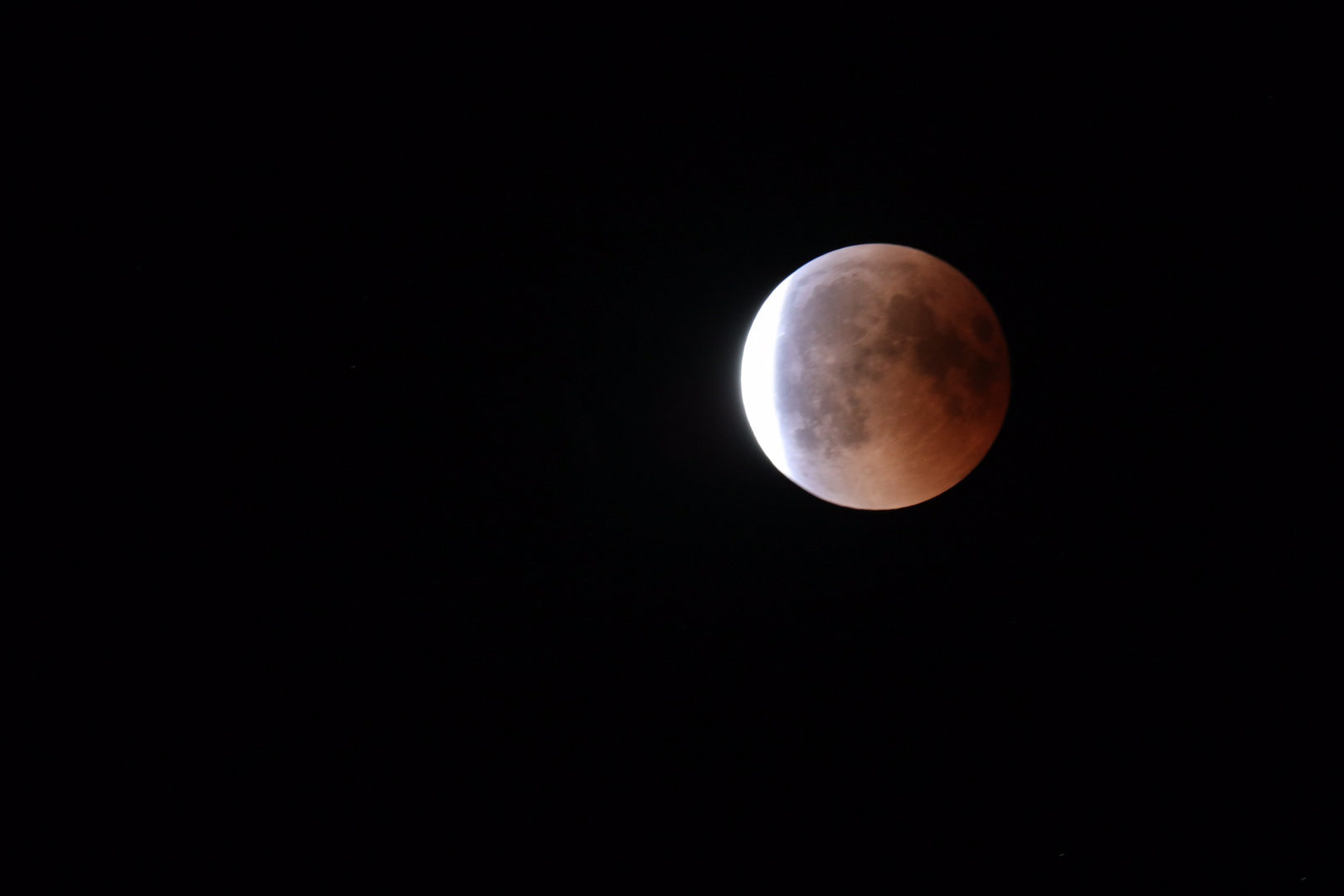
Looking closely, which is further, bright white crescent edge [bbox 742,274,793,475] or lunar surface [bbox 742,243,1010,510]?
bright white crescent edge [bbox 742,274,793,475]

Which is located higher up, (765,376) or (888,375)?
(765,376)

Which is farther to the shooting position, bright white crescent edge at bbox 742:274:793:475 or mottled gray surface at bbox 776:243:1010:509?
bright white crescent edge at bbox 742:274:793:475

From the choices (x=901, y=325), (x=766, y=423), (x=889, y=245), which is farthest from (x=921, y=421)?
(x=889, y=245)

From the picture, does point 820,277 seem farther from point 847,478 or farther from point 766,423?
point 847,478

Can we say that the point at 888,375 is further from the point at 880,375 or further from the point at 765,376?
the point at 765,376

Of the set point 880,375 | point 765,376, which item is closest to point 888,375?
point 880,375

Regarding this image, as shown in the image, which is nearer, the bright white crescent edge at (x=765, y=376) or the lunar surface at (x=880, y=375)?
the lunar surface at (x=880, y=375)
